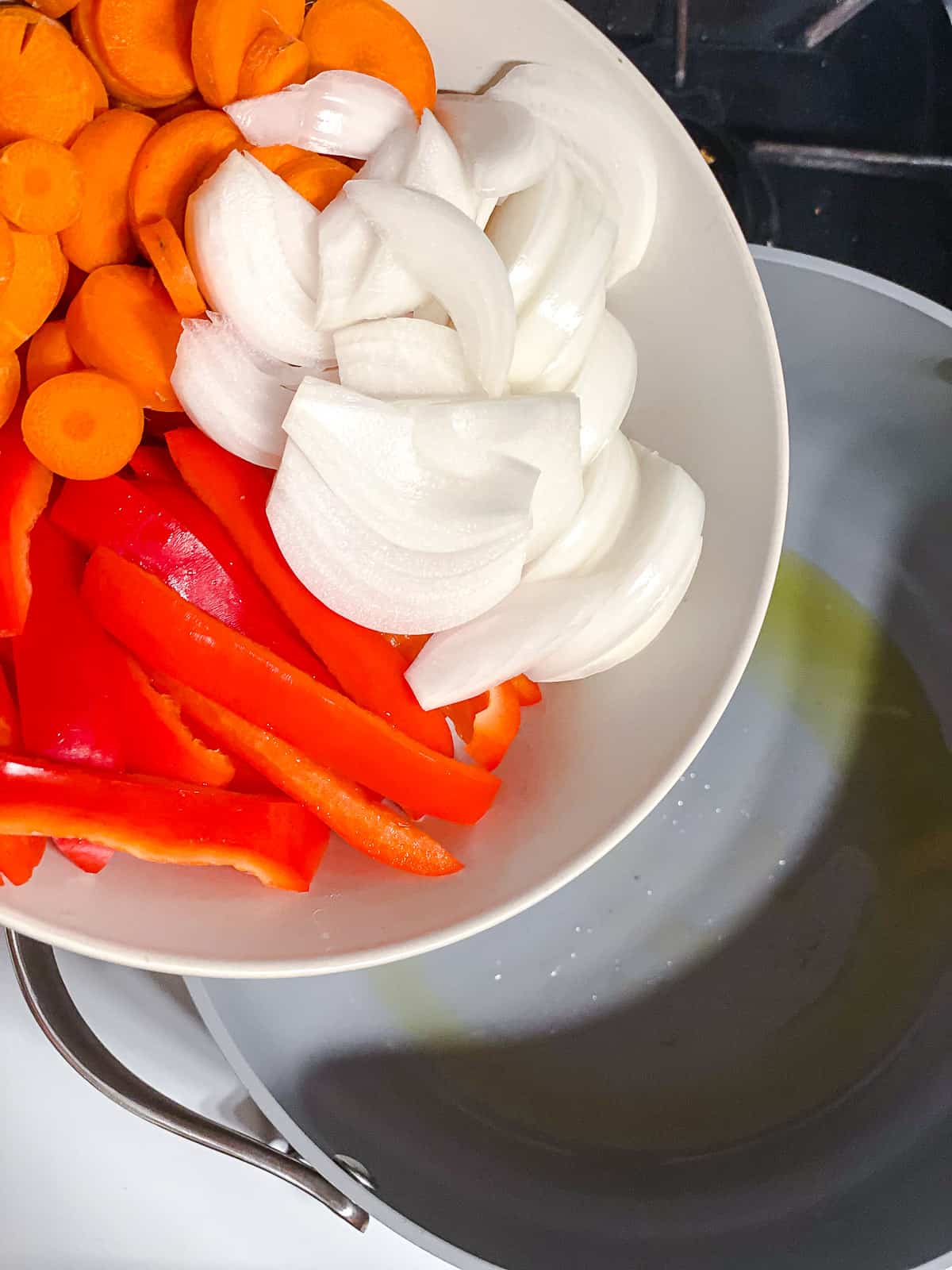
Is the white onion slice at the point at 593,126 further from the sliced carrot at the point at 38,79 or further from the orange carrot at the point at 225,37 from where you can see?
the sliced carrot at the point at 38,79

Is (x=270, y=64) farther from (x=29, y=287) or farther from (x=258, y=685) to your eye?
(x=258, y=685)

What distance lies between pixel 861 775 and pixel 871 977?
0.19 m

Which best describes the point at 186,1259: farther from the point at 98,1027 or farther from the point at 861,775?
the point at 861,775

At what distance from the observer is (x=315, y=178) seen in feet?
2.18

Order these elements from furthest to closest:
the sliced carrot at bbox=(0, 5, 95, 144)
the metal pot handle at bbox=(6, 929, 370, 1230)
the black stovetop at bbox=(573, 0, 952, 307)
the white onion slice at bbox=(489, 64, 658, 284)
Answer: the black stovetop at bbox=(573, 0, 952, 307), the metal pot handle at bbox=(6, 929, 370, 1230), the white onion slice at bbox=(489, 64, 658, 284), the sliced carrot at bbox=(0, 5, 95, 144)

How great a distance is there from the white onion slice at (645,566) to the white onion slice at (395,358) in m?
0.16

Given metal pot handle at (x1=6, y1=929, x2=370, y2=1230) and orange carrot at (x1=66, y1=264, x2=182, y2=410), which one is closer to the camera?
orange carrot at (x1=66, y1=264, x2=182, y2=410)

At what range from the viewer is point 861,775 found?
3.34ft

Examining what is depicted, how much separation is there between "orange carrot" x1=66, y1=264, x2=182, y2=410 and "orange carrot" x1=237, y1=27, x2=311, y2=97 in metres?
0.13

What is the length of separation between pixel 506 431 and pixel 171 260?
23 cm

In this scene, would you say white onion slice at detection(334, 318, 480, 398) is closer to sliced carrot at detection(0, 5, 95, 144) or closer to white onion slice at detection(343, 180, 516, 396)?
white onion slice at detection(343, 180, 516, 396)

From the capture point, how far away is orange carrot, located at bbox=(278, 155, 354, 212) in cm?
66

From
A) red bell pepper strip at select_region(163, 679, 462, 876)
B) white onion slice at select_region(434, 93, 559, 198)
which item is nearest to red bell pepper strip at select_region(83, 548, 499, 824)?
red bell pepper strip at select_region(163, 679, 462, 876)

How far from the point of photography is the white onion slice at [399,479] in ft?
2.03
